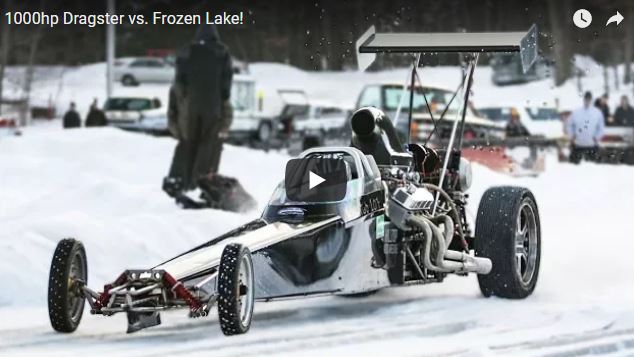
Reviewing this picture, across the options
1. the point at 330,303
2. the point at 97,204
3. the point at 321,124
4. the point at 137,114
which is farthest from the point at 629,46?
the point at 330,303

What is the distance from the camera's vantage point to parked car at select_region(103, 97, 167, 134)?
44.3 meters

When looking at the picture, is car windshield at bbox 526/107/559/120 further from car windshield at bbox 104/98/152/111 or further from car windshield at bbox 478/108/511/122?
car windshield at bbox 104/98/152/111

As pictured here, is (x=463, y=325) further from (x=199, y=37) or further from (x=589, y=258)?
(x=199, y=37)

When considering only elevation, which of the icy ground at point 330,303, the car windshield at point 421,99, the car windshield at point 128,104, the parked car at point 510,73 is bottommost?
the icy ground at point 330,303

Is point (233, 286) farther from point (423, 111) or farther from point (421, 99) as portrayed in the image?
point (421, 99)

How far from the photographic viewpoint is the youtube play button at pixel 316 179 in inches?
431

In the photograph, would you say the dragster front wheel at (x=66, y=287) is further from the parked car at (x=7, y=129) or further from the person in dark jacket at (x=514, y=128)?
the parked car at (x=7, y=129)

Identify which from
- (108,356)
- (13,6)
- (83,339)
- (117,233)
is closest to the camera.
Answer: (108,356)

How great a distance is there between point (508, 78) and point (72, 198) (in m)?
46.3

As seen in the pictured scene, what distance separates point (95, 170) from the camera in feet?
86.9

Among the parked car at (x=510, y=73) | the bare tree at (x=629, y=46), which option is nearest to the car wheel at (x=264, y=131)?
the bare tree at (x=629, y=46)

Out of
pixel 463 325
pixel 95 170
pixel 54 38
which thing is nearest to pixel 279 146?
pixel 95 170

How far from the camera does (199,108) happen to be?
71.7 feet

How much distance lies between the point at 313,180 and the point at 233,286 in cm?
203
